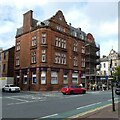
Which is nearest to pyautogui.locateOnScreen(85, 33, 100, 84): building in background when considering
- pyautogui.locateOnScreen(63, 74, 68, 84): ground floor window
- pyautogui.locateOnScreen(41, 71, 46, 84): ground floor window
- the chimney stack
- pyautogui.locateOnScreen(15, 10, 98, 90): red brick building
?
pyautogui.locateOnScreen(15, 10, 98, 90): red brick building

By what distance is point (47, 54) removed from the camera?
4325 centimetres

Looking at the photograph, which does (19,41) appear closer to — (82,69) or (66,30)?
(66,30)

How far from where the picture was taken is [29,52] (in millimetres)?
46156

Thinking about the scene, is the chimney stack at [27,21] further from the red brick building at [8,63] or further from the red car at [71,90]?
the red car at [71,90]

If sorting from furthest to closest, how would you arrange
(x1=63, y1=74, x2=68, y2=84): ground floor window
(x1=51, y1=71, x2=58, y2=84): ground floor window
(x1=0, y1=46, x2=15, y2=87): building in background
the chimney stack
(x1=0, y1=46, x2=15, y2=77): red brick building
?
(x1=0, y1=46, x2=15, y2=77): red brick building, (x1=0, y1=46, x2=15, y2=87): building in background, (x1=63, y1=74, x2=68, y2=84): ground floor window, the chimney stack, (x1=51, y1=71, x2=58, y2=84): ground floor window

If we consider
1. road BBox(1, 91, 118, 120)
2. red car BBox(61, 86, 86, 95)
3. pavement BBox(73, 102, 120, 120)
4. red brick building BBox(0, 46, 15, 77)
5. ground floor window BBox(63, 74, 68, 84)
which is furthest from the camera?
red brick building BBox(0, 46, 15, 77)

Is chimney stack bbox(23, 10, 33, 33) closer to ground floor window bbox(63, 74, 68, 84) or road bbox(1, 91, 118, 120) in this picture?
ground floor window bbox(63, 74, 68, 84)

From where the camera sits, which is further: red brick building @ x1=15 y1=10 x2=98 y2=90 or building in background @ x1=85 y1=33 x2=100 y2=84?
building in background @ x1=85 y1=33 x2=100 y2=84

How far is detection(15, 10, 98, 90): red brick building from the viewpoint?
43.0 meters

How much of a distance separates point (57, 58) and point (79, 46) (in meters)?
9.23

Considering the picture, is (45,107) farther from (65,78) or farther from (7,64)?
(7,64)

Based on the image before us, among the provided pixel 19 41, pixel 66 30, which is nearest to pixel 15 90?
pixel 19 41

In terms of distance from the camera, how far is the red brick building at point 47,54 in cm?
4303

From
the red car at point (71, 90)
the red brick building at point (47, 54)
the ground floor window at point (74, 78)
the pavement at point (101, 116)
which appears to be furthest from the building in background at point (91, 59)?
the pavement at point (101, 116)
